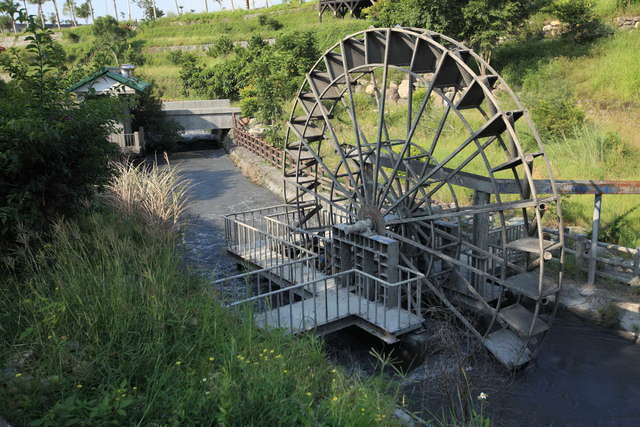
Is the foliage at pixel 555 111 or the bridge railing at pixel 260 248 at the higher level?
the foliage at pixel 555 111

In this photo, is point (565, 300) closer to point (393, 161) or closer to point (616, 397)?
point (616, 397)

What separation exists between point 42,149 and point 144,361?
3238 millimetres

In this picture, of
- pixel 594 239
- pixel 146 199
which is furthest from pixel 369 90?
pixel 594 239

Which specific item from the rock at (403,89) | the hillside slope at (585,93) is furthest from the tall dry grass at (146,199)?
the rock at (403,89)

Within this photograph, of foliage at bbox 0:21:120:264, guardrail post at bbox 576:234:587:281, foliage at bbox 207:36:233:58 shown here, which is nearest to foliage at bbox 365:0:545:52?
guardrail post at bbox 576:234:587:281

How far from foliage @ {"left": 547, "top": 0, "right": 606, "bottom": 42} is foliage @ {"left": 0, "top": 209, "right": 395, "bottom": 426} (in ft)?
69.8

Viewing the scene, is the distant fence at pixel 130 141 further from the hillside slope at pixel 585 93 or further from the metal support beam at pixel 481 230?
the metal support beam at pixel 481 230

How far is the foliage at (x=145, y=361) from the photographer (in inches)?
148

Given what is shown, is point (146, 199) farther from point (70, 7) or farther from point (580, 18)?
point (70, 7)

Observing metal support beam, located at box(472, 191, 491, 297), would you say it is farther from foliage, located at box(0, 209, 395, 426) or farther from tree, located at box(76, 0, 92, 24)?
tree, located at box(76, 0, 92, 24)

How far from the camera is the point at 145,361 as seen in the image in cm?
440

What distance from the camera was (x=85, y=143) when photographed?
6855mm

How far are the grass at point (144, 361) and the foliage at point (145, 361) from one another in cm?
1

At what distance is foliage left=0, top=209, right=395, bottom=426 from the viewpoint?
3758 mm
